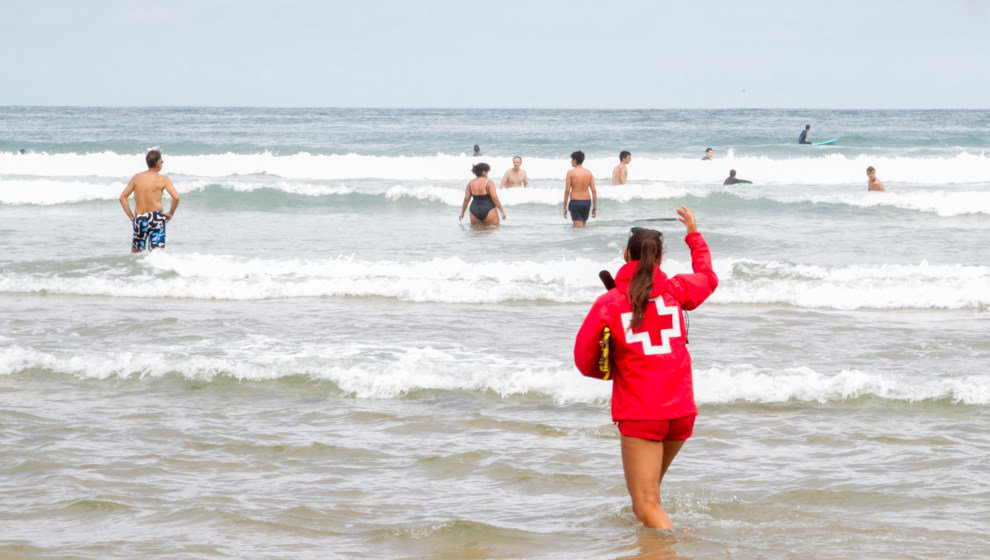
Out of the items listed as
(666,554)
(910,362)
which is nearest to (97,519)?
Result: (666,554)

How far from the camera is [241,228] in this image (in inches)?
692

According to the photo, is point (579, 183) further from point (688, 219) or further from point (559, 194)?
point (688, 219)

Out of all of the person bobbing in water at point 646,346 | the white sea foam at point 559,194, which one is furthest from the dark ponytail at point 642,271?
the white sea foam at point 559,194

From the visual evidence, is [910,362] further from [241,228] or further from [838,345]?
[241,228]

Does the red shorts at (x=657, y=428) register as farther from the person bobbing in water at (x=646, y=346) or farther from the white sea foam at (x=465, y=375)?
the white sea foam at (x=465, y=375)

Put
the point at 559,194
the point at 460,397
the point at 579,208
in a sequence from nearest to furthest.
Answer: the point at 460,397 < the point at 579,208 < the point at 559,194

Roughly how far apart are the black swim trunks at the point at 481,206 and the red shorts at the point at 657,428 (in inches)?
479

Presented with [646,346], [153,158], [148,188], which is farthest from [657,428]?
[148,188]

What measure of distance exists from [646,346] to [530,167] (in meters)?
29.1

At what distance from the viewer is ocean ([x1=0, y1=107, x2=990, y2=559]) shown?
443 cm

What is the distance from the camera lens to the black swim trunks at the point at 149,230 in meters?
11.9

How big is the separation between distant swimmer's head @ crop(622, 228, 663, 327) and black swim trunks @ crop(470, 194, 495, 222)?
12214 mm

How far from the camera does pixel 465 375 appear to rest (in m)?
7.09

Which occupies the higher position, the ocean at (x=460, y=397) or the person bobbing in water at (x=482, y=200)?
the person bobbing in water at (x=482, y=200)
